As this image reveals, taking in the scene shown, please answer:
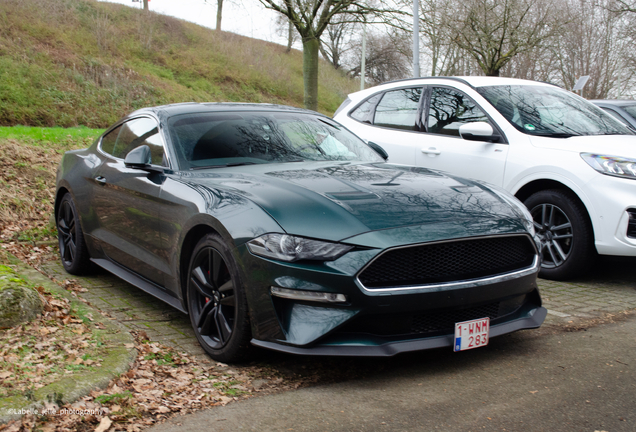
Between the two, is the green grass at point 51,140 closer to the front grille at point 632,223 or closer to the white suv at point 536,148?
the white suv at point 536,148

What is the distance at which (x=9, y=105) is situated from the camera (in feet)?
59.8

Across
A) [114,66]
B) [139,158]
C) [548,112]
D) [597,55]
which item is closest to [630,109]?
[548,112]

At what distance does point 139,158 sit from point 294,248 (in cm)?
172

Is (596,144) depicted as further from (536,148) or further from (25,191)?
(25,191)

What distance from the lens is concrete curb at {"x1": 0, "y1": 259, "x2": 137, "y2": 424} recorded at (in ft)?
9.18

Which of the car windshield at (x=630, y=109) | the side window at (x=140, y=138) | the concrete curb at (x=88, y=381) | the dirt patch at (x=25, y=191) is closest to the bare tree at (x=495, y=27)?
the car windshield at (x=630, y=109)

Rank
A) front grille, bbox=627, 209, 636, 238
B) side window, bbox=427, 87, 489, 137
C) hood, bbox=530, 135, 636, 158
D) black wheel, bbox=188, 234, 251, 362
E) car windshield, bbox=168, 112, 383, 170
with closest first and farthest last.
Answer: black wheel, bbox=188, 234, 251, 362 < car windshield, bbox=168, 112, 383, 170 < front grille, bbox=627, 209, 636, 238 < hood, bbox=530, 135, 636, 158 < side window, bbox=427, 87, 489, 137

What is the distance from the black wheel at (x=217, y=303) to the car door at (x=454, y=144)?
3.34 m

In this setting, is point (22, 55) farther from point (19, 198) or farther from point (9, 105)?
point (19, 198)

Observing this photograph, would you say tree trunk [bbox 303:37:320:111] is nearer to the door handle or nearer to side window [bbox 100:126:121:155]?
the door handle

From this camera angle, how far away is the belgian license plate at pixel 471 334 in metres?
3.29

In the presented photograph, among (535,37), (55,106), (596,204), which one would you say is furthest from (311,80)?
(596,204)

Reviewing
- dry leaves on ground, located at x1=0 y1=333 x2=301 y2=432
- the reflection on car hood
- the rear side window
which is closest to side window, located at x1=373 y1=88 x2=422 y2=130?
the reflection on car hood

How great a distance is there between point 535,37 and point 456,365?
22831 mm
